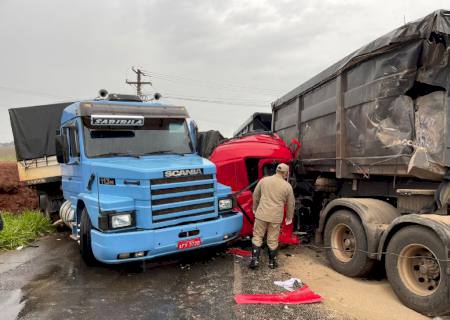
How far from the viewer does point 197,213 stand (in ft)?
17.8

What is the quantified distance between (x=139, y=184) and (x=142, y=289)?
1.37m

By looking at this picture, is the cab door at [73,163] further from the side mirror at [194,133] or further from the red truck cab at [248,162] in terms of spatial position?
the red truck cab at [248,162]

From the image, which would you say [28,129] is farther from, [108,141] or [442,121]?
[442,121]

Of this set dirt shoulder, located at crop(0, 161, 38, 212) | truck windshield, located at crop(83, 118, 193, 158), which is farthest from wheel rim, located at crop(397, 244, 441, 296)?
dirt shoulder, located at crop(0, 161, 38, 212)

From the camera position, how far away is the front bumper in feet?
15.4

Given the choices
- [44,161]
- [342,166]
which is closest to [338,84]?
[342,166]

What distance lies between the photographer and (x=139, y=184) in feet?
16.4

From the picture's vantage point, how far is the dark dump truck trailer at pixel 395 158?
12.8 ft

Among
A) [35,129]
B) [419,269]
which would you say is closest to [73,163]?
[35,129]

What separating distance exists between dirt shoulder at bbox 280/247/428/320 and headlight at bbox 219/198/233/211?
1.22 meters

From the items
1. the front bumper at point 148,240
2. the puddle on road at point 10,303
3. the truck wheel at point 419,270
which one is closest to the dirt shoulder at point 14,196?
the puddle on road at point 10,303

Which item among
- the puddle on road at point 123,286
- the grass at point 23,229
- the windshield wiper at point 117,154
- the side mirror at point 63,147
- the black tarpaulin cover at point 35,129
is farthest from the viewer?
the black tarpaulin cover at point 35,129

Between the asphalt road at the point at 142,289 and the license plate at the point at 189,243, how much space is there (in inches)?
18.3

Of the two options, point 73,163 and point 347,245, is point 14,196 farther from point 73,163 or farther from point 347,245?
point 347,245
